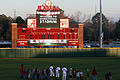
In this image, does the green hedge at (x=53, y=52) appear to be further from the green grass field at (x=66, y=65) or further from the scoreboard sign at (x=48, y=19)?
the green grass field at (x=66, y=65)

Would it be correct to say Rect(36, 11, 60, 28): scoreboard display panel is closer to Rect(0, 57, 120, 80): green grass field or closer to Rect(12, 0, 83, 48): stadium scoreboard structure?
Rect(12, 0, 83, 48): stadium scoreboard structure

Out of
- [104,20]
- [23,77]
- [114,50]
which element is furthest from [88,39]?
[23,77]

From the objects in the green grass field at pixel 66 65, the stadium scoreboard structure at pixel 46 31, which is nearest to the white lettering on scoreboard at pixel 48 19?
the stadium scoreboard structure at pixel 46 31

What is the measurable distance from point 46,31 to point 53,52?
5.26m

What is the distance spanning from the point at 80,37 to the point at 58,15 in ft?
23.5

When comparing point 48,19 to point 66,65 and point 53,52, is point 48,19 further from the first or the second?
point 66,65

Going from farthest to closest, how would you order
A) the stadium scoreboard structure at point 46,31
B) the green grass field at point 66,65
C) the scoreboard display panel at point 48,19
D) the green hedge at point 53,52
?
the green hedge at point 53,52 → the stadium scoreboard structure at point 46,31 → the scoreboard display panel at point 48,19 → the green grass field at point 66,65

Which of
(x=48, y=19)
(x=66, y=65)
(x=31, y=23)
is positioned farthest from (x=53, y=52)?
(x=66, y=65)

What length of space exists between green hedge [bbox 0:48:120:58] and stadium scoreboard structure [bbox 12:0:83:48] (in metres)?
1.80

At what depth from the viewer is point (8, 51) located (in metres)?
53.3

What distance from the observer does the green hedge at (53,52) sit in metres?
53.2

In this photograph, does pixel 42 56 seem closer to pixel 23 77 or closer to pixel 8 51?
pixel 8 51

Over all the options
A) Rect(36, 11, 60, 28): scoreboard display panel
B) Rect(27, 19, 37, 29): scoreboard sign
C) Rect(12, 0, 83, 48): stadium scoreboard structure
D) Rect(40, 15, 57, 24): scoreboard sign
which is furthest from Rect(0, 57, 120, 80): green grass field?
Rect(40, 15, 57, 24): scoreboard sign

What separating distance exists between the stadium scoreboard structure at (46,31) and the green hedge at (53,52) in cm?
180
